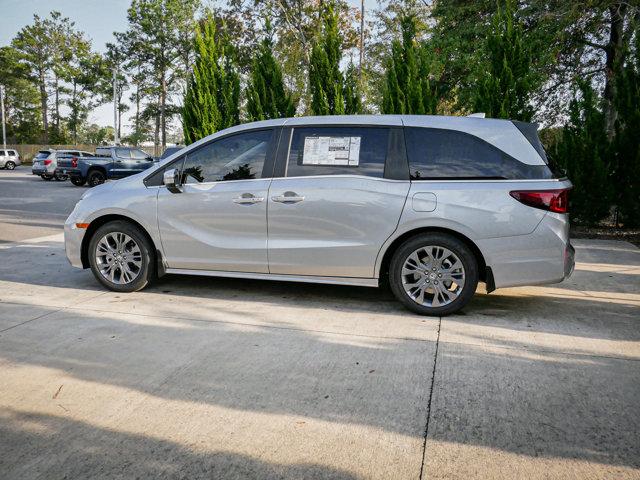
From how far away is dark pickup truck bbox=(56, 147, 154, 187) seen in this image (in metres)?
23.6

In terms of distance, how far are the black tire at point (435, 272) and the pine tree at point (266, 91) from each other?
7.83 m

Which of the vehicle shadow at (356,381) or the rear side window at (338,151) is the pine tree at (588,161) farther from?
the vehicle shadow at (356,381)

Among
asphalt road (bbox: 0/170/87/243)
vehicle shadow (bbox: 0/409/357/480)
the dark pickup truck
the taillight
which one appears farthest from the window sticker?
the dark pickup truck

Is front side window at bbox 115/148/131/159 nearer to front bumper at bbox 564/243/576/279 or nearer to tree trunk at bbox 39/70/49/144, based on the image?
front bumper at bbox 564/243/576/279

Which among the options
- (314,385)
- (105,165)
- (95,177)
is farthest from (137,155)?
(314,385)

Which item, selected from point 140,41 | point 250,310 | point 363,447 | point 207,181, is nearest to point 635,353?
point 363,447

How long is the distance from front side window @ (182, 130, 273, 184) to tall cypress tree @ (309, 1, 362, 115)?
6260mm

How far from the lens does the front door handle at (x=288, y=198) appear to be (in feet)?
17.0

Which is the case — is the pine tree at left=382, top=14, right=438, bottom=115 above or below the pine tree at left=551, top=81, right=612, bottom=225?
above

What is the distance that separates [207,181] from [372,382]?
297 cm

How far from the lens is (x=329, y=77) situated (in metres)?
11.6

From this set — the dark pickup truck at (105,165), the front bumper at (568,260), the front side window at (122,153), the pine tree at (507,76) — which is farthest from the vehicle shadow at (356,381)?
the front side window at (122,153)

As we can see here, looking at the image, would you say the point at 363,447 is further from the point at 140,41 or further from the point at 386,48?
the point at 140,41

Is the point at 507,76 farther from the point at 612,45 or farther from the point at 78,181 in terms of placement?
the point at 78,181
